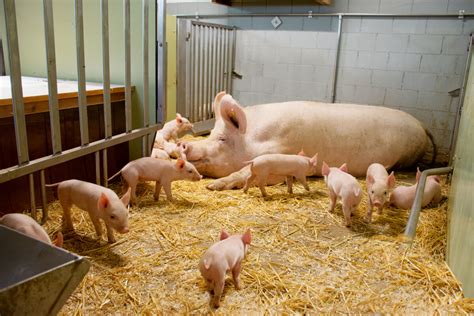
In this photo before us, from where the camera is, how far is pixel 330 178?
3.31m

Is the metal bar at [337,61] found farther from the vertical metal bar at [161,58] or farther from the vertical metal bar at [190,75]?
the vertical metal bar at [161,58]

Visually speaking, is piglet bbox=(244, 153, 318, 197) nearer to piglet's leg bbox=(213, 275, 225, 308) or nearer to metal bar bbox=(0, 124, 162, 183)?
metal bar bbox=(0, 124, 162, 183)

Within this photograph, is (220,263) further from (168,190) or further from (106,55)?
(106,55)

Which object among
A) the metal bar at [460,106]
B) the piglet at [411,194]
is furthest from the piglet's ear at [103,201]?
Result: the metal bar at [460,106]

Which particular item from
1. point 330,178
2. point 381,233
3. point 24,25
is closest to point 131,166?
point 330,178

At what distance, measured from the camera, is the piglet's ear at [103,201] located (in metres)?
2.45

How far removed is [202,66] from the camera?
613 cm

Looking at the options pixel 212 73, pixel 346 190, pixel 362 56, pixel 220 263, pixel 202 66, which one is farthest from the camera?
pixel 212 73

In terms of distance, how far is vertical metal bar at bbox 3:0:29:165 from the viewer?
2320mm

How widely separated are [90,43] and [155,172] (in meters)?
1.61

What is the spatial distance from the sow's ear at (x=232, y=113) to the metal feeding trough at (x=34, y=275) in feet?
9.70

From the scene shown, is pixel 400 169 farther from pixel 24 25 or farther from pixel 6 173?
pixel 24 25

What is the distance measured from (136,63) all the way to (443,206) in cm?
322

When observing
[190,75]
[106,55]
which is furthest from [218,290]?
[190,75]
